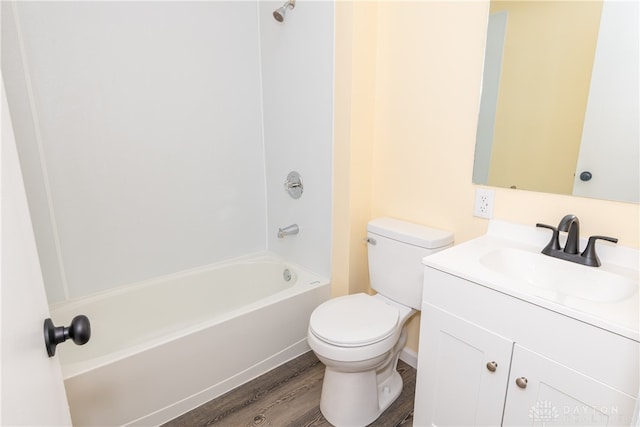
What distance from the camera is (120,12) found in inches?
68.9

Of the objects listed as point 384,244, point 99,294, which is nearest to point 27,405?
point 384,244

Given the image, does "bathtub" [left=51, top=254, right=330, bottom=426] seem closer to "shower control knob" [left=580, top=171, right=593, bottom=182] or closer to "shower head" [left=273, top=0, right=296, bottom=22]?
"shower control knob" [left=580, top=171, right=593, bottom=182]

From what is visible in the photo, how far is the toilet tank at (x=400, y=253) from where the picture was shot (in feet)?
5.07

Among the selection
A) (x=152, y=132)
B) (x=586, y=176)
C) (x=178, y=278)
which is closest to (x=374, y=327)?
(x=586, y=176)

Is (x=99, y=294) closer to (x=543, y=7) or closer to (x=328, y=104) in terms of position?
(x=328, y=104)

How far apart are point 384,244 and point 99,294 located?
5.20 ft

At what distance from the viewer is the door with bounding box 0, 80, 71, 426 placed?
0.46m

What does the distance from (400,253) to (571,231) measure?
67 cm

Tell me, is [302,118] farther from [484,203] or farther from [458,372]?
[458,372]

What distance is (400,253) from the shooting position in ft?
5.32

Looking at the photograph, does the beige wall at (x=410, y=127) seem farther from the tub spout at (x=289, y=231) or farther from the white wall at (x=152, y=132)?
the tub spout at (x=289, y=231)

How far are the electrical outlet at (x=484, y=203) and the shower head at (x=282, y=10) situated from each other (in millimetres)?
1400

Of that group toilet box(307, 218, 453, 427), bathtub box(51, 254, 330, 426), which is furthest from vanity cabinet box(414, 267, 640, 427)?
bathtub box(51, 254, 330, 426)

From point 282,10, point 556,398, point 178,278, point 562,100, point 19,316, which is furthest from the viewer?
point 178,278
